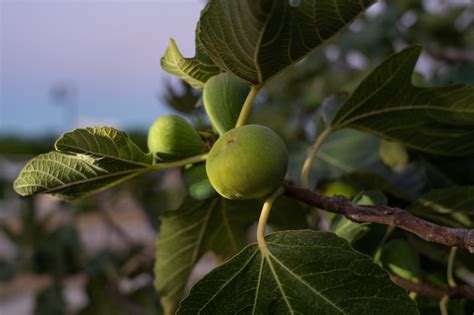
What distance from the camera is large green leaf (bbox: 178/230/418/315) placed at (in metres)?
0.71

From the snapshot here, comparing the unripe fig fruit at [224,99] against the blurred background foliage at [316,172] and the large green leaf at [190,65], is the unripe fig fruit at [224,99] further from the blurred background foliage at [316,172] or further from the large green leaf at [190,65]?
the blurred background foliage at [316,172]

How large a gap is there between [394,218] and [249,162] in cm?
21

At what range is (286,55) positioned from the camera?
2.46 ft

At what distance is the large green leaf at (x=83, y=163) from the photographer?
0.78m

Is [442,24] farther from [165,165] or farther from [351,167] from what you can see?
[165,165]

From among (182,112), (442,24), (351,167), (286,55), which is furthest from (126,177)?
(442,24)

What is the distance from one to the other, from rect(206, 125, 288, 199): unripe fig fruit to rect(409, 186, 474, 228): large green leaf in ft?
1.07

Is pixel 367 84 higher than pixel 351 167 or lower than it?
higher

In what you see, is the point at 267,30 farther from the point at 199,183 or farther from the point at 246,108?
the point at 199,183

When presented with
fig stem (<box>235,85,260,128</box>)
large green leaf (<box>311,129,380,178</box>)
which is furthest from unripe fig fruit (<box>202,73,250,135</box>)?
large green leaf (<box>311,129,380,178</box>)

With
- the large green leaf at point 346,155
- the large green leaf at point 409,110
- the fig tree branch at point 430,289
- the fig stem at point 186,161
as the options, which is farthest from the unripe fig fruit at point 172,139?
the large green leaf at point 346,155

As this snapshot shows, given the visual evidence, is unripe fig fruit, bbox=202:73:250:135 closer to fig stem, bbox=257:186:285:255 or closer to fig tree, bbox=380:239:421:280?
fig stem, bbox=257:186:285:255

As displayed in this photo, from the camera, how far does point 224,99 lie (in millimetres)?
813

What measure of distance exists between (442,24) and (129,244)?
1859 mm
